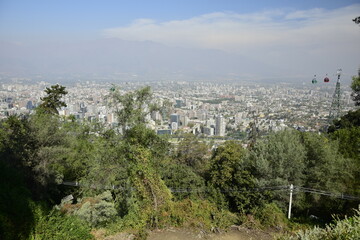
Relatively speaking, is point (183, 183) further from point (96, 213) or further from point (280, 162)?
point (96, 213)

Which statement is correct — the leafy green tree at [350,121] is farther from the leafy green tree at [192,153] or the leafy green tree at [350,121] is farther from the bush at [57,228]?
the bush at [57,228]

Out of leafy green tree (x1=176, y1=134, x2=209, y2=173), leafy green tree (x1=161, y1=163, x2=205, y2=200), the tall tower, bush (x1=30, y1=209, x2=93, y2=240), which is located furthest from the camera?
the tall tower

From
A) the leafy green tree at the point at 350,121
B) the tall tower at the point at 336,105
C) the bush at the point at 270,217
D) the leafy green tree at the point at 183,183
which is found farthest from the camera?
the tall tower at the point at 336,105

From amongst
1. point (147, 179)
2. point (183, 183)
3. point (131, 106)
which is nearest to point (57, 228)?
point (147, 179)

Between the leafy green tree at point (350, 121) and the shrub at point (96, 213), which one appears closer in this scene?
the shrub at point (96, 213)

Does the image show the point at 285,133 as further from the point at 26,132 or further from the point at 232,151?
the point at 26,132

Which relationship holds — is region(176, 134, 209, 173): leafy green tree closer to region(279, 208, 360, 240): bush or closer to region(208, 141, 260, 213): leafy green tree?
region(208, 141, 260, 213): leafy green tree

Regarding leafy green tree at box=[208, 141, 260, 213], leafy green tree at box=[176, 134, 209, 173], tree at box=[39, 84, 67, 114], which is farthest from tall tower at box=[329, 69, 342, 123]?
tree at box=[39, 84, 67, 114]

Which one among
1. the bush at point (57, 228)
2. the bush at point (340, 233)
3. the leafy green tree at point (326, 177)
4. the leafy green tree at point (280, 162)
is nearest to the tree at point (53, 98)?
the bush at point (57, 228)
